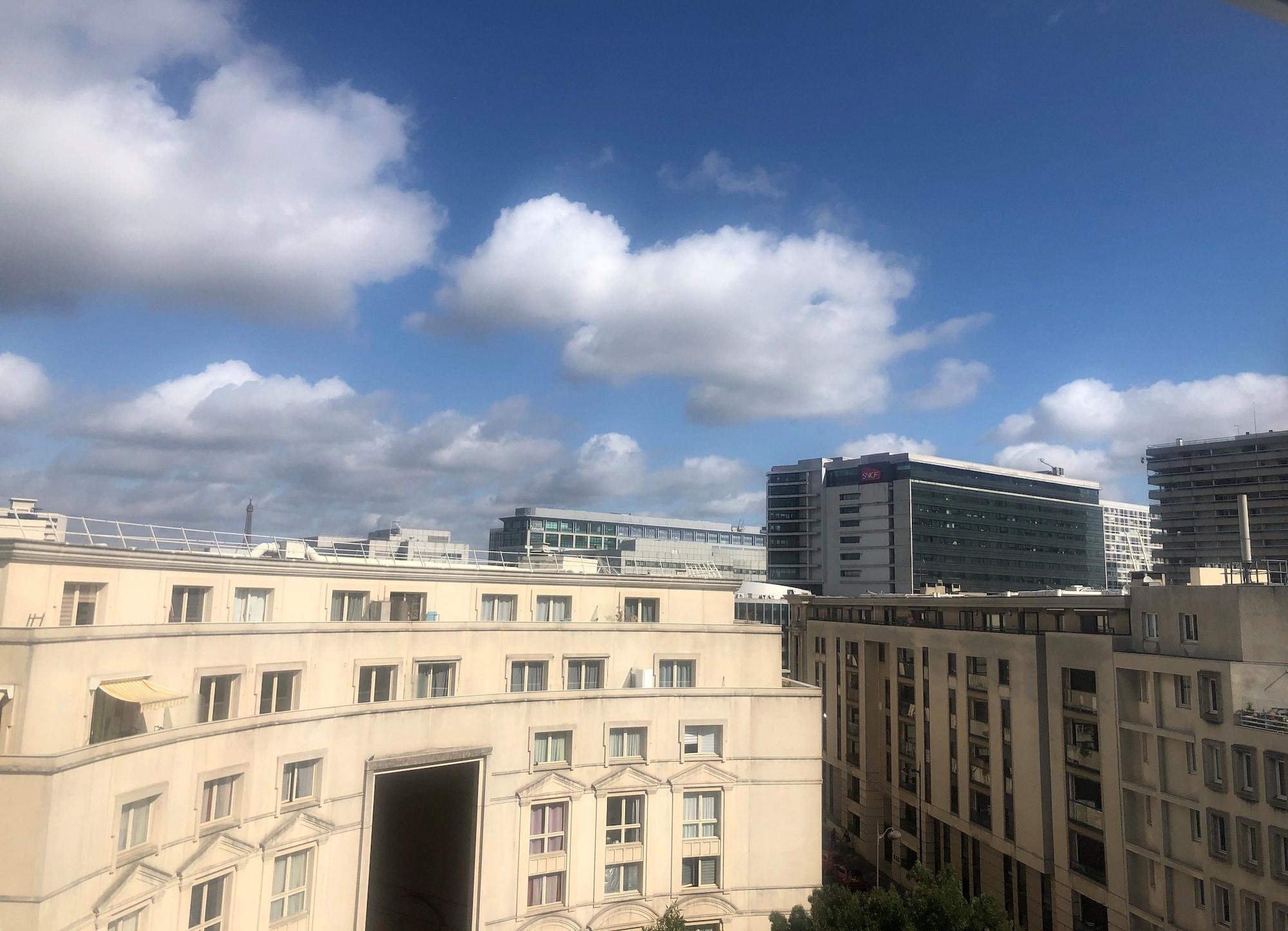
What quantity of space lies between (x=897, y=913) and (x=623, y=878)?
39.4 ft

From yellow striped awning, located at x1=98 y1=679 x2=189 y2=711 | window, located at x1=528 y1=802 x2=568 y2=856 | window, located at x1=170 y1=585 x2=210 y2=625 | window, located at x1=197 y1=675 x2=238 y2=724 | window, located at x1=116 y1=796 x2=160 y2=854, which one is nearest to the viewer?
window, located at x1=116 y1=796 x2=160 y2=854

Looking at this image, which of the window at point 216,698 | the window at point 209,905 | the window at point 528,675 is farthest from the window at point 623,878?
the window at point 216,698

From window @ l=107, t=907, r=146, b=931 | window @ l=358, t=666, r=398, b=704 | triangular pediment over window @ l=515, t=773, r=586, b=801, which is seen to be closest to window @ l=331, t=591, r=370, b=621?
window @ l=358, t=666, r=398, b=704

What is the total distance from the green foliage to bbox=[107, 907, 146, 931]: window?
25219 mm

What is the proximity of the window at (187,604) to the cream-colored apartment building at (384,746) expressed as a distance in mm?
71

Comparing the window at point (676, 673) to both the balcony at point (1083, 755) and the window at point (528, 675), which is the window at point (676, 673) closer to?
the window at point (528, 675)

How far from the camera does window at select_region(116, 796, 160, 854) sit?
22.0m

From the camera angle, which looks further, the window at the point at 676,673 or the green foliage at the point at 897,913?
the window at the point at 676,673

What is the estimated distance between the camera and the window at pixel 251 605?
95.8 feet

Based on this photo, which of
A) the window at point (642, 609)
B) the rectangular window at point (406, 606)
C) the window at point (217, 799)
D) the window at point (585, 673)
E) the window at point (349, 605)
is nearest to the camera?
the window at point (217, 799)

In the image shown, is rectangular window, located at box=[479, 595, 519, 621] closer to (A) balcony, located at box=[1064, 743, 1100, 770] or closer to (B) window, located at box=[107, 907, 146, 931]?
(B) window, located at box=[107, 907, 146, 931]

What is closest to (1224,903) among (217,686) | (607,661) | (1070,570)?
(607,661)

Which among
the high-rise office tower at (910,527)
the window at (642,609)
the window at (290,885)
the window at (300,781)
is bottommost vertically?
the window at (290,885)

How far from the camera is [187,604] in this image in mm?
27578
